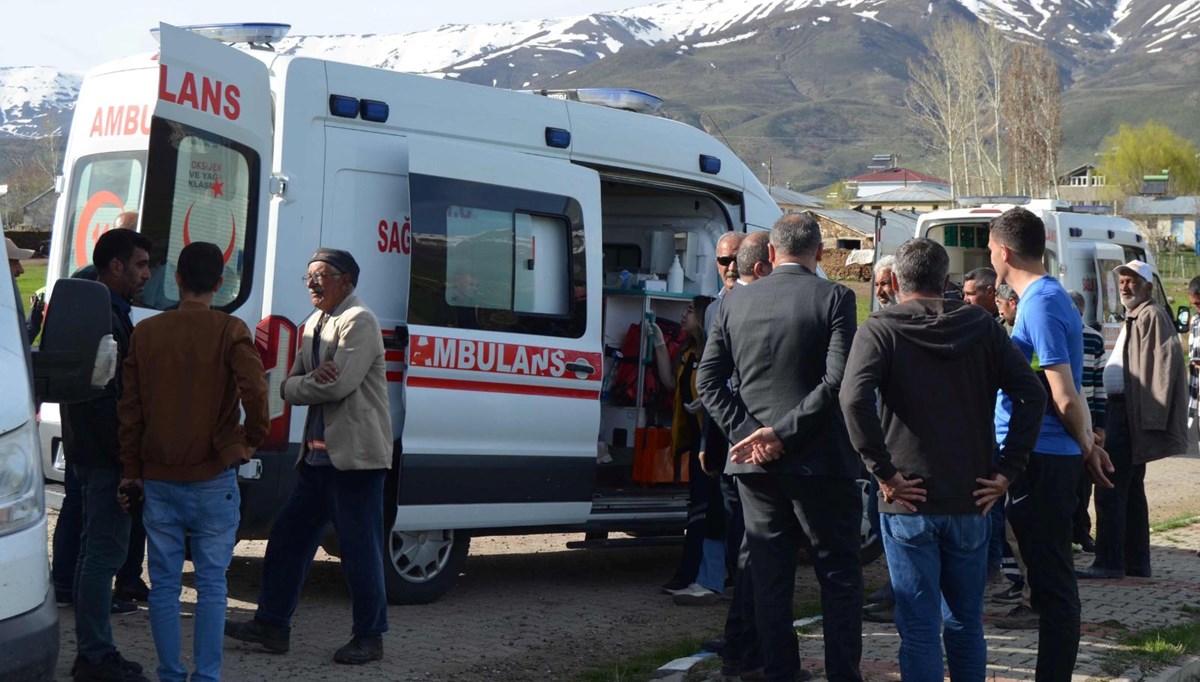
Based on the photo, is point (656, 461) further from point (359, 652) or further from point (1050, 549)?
point (1050, 549)

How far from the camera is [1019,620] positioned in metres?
7.03

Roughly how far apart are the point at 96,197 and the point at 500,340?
205cm

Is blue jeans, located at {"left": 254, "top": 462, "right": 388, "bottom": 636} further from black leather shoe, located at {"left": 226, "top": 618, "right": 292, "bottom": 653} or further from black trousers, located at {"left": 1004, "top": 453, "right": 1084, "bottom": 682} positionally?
black trousers, located at {"left": 1004, "top": 453, "right": 1084, "bottom": 682}

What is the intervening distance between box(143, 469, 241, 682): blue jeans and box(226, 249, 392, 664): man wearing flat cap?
77cm

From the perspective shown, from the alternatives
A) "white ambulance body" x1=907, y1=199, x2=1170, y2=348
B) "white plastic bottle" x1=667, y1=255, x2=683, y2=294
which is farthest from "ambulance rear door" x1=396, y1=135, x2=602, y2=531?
"white ambulance body" x1=907, y1=199, x2=1170, y2=348

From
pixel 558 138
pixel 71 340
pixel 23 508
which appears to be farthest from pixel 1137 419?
pixel 23 508

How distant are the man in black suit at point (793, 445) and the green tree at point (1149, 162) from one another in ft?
391

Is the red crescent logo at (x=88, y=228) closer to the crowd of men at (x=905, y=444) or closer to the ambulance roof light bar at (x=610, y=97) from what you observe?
the ambulance roof light bar at (x=610, y=97)

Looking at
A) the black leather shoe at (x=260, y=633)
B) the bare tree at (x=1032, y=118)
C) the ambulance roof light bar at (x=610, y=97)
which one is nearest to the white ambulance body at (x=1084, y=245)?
the ambulance roof light bar at (x=610, y=97)

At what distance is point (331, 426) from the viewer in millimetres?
5895

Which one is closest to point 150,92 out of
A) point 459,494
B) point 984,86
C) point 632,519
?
point 459,494

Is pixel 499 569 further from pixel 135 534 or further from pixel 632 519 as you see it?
pixel 135 534

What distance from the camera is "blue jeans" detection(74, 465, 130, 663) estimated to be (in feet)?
17.6

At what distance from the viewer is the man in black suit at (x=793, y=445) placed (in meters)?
5.19
